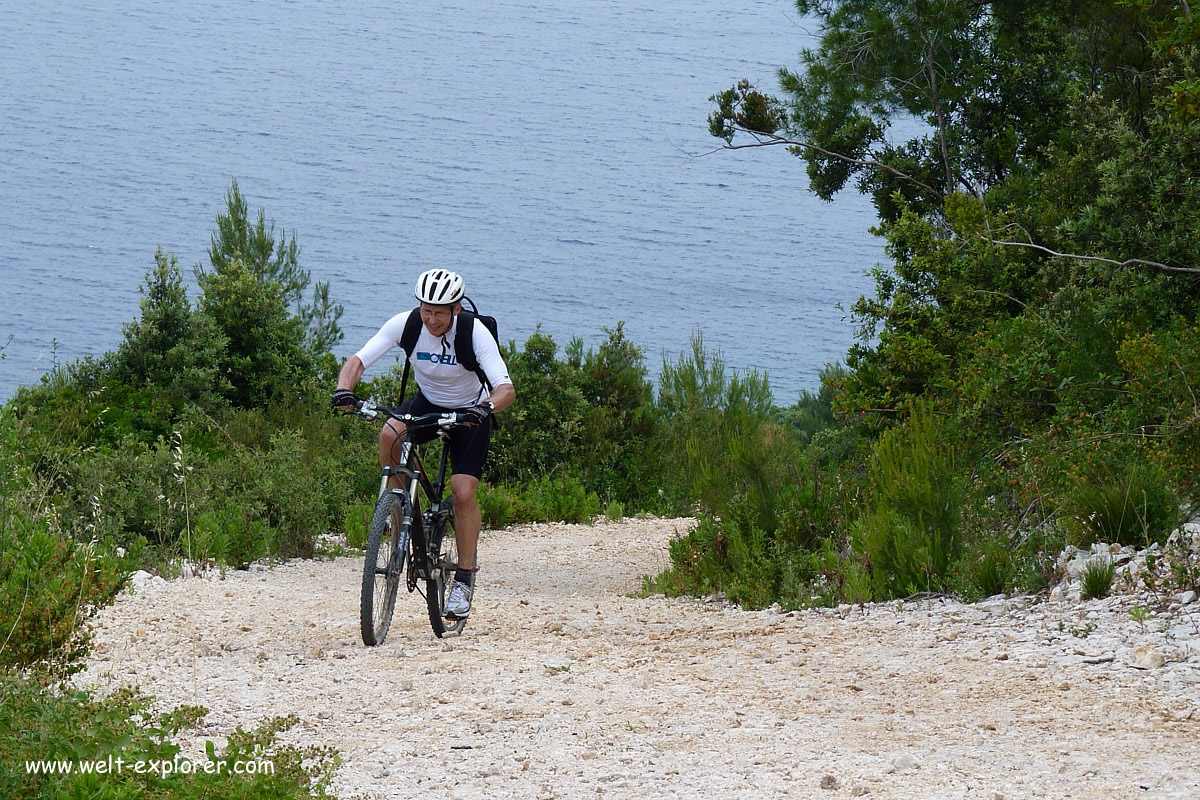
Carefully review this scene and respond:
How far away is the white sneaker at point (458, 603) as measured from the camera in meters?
6.80

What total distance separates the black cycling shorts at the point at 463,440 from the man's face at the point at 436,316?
43cm

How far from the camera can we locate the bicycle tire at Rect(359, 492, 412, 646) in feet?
20.4

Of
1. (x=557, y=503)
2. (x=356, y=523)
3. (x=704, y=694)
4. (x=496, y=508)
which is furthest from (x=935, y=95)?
(x=704, y=694)

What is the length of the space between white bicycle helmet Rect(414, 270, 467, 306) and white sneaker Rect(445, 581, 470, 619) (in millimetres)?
1632

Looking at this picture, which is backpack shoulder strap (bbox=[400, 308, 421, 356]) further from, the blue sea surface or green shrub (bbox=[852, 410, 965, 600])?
the blue sea surface

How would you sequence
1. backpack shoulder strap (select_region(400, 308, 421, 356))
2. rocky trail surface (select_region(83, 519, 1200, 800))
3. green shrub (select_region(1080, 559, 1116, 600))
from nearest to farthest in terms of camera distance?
rocky trail surface (select_region(83, 519, 1200, 800)), green shrub (select_region(1080, 559, 1116, 600)), backpack shoulder strap (select_region(400, 308, 421, 356))

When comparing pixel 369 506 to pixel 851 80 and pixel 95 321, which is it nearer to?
pixel 851 80

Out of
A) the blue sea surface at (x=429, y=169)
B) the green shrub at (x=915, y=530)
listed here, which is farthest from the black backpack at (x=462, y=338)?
the blue sea surface at (x=429, y=169)


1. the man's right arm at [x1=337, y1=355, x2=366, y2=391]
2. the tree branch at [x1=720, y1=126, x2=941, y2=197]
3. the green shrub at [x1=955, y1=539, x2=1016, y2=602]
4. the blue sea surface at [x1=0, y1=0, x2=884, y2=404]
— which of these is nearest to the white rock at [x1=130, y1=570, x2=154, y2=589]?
the man's right arm at [x1=337, y1=355, x2=366, y2=391]

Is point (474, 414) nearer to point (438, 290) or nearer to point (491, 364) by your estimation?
point (491, 364)

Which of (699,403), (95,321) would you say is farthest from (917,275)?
(95,321)

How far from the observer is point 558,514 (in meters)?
14.0

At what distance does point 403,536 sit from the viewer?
6324 mm

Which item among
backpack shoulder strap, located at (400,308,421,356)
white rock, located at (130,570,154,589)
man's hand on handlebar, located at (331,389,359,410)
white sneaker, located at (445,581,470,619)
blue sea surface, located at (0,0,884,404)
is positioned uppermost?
blue sea surface, located at (0,0,884,404)
